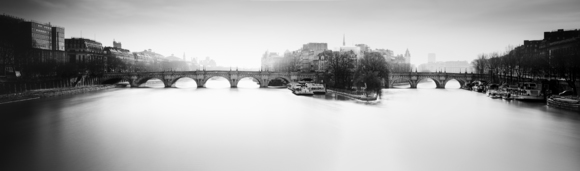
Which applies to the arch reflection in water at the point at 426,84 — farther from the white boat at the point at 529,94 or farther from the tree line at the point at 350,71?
the white boat at the point at 529,94

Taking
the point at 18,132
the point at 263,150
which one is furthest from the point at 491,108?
the point at 18,132

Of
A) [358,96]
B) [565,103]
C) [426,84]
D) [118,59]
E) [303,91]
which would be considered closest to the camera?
[565,103]

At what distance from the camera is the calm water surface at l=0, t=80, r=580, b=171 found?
16.2m

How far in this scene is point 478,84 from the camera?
6009 centimetres

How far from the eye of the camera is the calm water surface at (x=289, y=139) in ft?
53.2

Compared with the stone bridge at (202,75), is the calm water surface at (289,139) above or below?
below

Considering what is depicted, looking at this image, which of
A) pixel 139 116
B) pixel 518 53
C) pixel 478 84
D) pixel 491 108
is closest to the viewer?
pixel 139 116

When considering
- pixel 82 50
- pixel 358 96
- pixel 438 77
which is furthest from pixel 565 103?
pixel 82 50

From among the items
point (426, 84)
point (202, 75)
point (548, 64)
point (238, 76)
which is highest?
point (548, 64)

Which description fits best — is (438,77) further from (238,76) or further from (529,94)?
(238,76)

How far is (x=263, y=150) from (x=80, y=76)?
5213cm

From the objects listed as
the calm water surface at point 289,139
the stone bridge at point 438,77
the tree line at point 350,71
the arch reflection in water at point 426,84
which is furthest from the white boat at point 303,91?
the arch reflection in water at point 426,84

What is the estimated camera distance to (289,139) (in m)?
21.0

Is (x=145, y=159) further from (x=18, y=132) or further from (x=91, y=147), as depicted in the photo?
(x=18, y=132)
